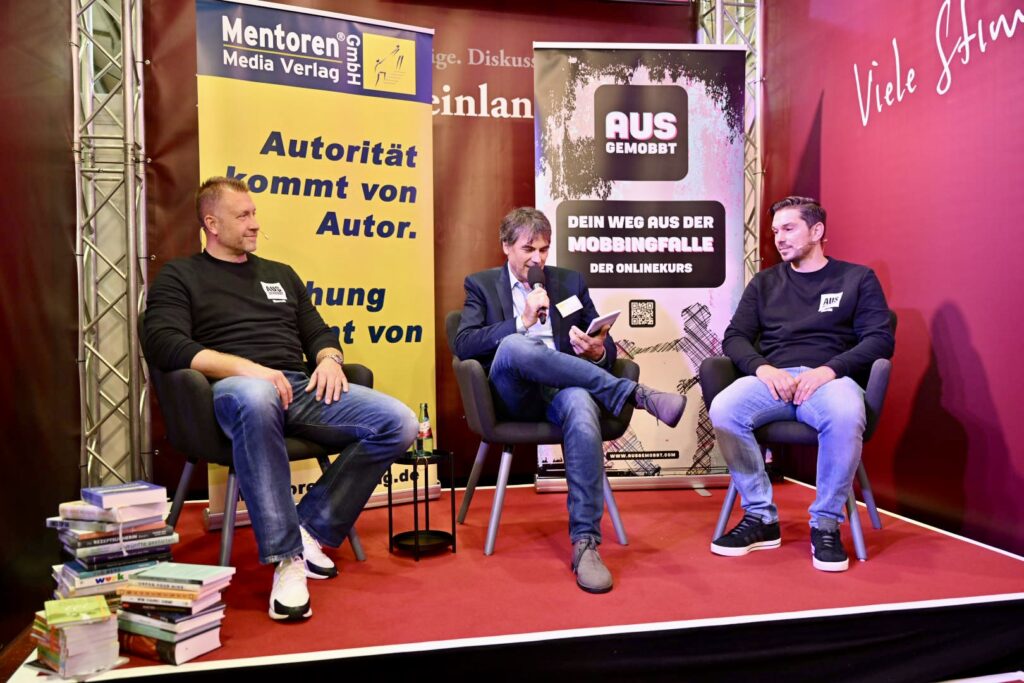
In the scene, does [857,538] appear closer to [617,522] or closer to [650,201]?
[617,522]

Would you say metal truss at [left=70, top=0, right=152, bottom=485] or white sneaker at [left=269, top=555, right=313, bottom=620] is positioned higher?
metal truss at [left=70, top=0, right=152, bottom=485]

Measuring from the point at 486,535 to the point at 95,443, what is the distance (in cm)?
213

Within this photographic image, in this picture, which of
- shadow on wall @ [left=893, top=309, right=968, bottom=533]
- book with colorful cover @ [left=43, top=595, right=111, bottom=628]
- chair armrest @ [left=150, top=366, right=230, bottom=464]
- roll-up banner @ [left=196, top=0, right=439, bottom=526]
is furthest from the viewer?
roll-up banner @ [left=196, top=0, right=439, bottom=526]

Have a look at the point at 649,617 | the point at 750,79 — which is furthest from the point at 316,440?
the point at 750,79

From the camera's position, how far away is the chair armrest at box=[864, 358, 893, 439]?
2854 mm

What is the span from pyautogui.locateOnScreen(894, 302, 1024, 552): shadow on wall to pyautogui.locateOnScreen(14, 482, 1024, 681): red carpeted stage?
19 centimetres

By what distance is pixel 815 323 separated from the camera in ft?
10.4

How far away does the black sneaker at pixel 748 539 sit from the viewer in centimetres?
288

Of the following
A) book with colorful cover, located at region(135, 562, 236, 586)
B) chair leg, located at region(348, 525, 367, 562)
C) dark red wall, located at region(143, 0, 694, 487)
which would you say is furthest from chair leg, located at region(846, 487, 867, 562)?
book with colorful cover, located at region(135, 562, 236, 586)

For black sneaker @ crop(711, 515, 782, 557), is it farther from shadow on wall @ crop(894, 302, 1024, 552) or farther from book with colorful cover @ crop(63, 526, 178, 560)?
book with colorful cover @ crop(63, 526, 178, 560)

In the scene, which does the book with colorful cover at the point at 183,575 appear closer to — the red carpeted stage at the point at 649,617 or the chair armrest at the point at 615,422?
the red carpeted stage at the point at 649,617

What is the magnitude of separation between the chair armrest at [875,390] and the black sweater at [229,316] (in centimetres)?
207

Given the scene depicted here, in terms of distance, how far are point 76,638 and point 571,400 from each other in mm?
1661

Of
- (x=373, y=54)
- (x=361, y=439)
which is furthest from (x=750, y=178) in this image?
(x=361, y=439)
